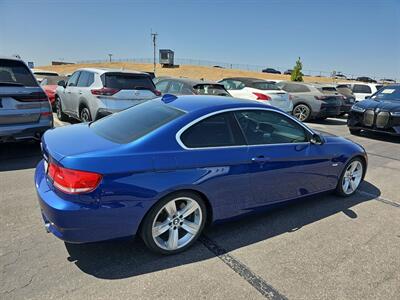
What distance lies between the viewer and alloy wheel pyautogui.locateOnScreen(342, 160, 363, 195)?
4531 mm

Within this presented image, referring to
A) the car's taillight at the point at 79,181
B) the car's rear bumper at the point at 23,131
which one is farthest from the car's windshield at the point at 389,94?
the car's taillight at the point at 79,181

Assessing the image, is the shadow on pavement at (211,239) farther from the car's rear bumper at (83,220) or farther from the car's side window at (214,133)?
the car's side window at (214,133)

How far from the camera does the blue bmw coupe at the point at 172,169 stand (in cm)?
250

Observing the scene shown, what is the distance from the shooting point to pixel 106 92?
6.91 m

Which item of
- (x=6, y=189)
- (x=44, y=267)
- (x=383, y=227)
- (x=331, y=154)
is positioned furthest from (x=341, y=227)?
(x=6, y=189)

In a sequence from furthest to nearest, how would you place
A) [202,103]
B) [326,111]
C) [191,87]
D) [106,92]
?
[326,111]
[191,87]
[106,92]
[202,103]

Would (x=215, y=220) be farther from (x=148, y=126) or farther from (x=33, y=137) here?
(x=33, y=137)

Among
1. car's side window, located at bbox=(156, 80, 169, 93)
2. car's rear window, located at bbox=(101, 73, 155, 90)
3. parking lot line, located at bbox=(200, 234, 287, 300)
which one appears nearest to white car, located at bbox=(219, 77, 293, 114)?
car's side window, located at bbox=(156, 80, 169, 93)

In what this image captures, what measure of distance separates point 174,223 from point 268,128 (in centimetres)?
161

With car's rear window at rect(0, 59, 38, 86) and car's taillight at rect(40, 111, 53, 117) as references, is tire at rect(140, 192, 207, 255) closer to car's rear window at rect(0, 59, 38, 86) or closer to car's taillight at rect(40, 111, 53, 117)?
car's taillight at rect(40, 111, 53, 117)

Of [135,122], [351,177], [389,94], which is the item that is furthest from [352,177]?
[389,94]

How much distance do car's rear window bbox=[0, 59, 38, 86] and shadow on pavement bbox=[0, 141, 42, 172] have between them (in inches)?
53.1

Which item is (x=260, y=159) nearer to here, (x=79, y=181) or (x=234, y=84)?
(x=79, y=181)

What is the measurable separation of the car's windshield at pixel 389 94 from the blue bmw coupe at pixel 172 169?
23.8 feet
